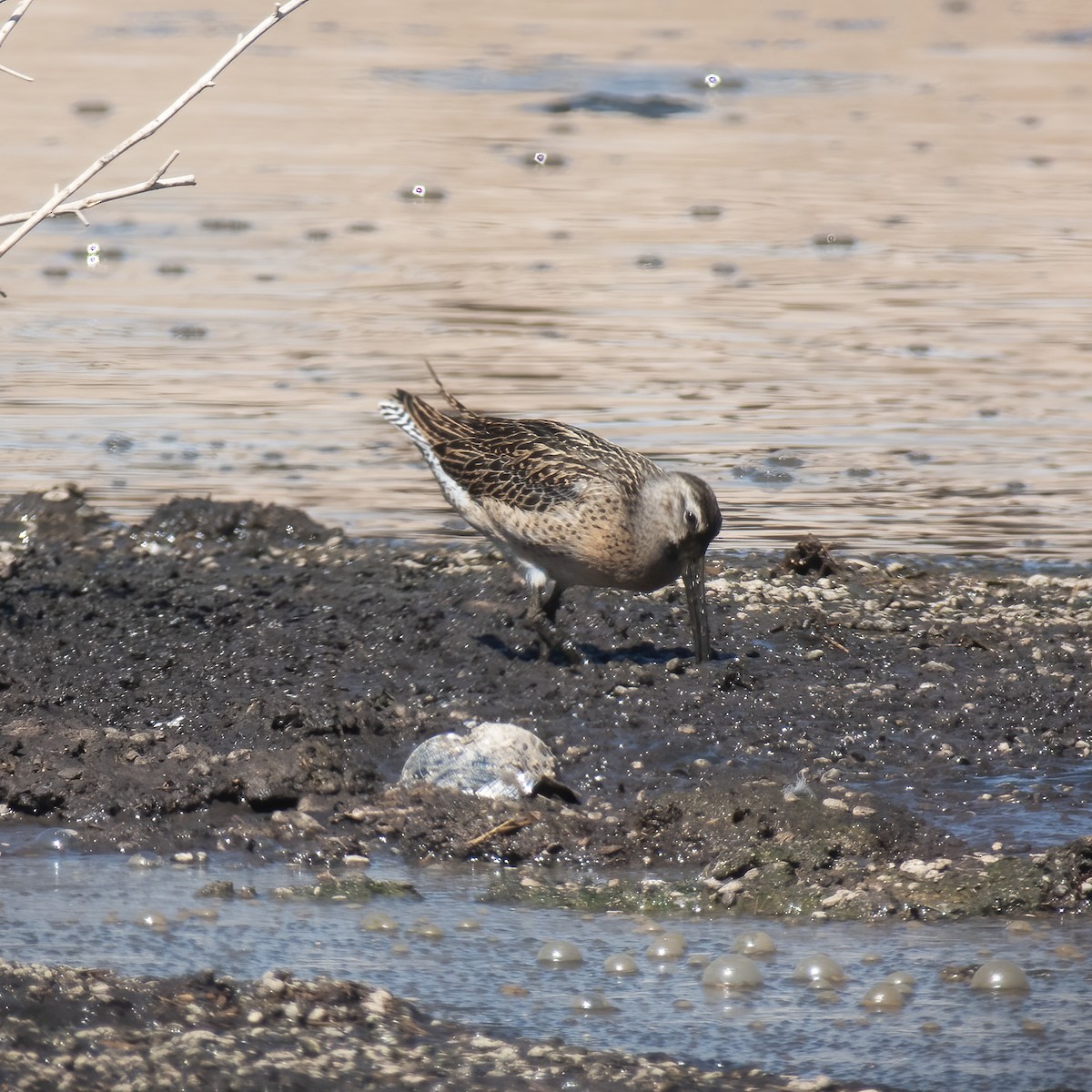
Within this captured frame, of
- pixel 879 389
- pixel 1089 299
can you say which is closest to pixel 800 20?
pixel 1089 299

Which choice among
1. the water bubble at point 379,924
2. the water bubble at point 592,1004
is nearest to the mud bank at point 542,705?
the water bubble at point 379,924

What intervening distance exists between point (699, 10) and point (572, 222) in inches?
565

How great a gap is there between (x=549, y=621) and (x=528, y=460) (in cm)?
61

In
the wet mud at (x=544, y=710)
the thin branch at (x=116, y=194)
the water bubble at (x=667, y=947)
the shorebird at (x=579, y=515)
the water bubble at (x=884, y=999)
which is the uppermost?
the thin branch at (x=116, y=194)

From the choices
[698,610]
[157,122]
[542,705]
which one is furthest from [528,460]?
[157,122]

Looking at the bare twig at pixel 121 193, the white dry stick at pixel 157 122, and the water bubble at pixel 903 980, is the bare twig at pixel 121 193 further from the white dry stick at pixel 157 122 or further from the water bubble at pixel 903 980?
the water bubble at pixel 903 980

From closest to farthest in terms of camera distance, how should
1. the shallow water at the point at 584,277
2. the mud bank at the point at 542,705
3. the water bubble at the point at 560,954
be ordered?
the water bubble at the point at 560,954 < the mud bank at the point at 542,705 < the shallow water at the point at 584,277

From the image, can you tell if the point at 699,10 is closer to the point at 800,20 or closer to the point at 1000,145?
the point at 800,20

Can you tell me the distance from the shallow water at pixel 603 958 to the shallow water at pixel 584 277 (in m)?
3.94

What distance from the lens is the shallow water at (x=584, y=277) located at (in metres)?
10.0

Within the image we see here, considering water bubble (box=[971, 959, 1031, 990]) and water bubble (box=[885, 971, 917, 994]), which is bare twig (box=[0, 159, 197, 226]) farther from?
water bubble (box=[971, 959, 1031, 990])

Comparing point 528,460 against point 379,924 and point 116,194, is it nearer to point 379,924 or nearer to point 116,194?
point 116,194

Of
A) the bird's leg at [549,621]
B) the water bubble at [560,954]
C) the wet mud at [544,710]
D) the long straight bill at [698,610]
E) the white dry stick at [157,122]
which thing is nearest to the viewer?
the water bubble at [560,954]

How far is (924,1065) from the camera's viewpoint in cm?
387
